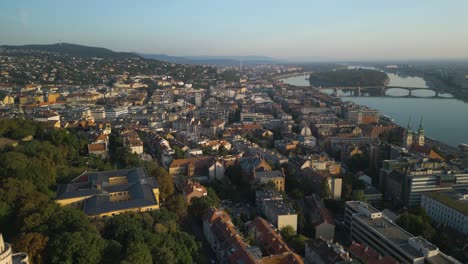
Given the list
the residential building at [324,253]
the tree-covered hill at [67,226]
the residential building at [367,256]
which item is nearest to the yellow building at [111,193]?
the tree-covered hill at [67,226]

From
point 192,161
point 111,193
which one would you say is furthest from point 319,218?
point 192,161

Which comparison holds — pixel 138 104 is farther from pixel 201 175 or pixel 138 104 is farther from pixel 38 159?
pixel 38 159

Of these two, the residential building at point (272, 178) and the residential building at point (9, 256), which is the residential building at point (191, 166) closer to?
the residential building at point (272, 178)

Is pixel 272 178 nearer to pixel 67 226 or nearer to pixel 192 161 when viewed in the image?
pixel 192 161

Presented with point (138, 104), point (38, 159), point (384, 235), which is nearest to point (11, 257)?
point (38, 159)

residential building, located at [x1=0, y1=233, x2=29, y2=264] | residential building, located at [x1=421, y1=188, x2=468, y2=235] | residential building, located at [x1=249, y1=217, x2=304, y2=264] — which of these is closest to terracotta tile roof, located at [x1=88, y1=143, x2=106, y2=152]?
residential building, located at [x1=249, y1=217, x2=304, y2=264]

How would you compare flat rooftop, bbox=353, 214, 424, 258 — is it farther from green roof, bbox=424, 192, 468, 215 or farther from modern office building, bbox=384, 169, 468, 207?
modern office building, bbox=384, 169, 468, 207
